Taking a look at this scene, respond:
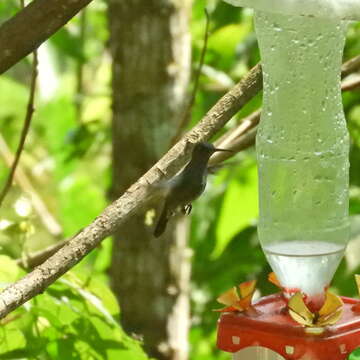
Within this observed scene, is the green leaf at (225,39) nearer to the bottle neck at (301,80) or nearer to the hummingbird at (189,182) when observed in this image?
the bottle neck at (301,80)

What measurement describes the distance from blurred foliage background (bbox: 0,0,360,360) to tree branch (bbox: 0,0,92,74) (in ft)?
1.39

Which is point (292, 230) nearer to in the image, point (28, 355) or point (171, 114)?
point (28, 355)

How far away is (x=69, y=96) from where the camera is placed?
3889 mm

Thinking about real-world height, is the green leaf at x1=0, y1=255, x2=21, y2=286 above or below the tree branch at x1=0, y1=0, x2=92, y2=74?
below

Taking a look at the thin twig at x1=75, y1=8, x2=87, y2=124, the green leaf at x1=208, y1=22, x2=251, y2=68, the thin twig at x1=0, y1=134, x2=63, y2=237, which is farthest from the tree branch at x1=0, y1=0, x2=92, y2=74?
the thin twig at x1=75, y1=8, x2=87, y2=124

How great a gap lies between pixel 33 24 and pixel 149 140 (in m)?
1.27

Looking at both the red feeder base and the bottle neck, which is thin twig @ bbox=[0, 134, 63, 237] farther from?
the red feeder base

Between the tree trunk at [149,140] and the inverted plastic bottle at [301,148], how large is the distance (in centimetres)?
104

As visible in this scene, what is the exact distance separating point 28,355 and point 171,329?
43.4 inches

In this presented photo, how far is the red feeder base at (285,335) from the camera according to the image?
4.48 feet

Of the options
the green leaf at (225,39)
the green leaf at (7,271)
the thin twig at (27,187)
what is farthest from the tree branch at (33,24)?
the thin twig at (27,187)

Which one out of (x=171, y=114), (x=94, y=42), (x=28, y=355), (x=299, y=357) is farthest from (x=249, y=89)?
(x=94, y=42)

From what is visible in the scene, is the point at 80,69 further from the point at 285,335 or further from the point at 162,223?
the point at 285,335

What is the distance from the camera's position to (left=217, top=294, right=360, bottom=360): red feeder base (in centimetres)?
137
